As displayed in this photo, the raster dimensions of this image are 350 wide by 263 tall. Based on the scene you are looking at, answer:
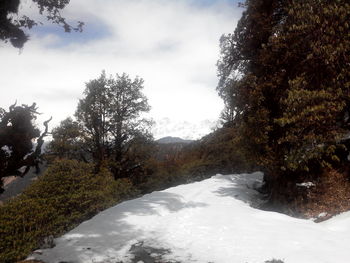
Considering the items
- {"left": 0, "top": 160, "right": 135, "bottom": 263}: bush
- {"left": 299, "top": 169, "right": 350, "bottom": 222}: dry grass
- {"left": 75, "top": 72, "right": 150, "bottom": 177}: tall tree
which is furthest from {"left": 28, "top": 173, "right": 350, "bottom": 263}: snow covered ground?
{"left": 75, "top": 72, "right": 150, "bottom": 177}: tall tree

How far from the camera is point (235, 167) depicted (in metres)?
30.8

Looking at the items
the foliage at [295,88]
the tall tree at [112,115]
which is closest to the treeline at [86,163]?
the tall tree at [112,115]

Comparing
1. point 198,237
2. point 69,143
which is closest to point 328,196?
point 198,237

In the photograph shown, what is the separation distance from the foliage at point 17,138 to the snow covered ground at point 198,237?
337cm

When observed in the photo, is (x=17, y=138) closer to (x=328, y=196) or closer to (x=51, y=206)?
(x=51, y=206)

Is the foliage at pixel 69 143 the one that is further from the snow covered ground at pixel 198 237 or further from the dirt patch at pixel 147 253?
the dirt patch at pixel 147 253

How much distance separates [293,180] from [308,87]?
4.78 metres

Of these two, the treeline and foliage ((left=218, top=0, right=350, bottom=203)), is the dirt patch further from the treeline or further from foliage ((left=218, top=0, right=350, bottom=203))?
foliage ((left=218, top=0, right=350, bottom=203))

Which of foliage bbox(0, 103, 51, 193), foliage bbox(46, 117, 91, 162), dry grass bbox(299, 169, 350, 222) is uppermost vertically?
foliage bbox(46, 117, 91, 162)

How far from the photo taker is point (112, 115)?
88.7ft

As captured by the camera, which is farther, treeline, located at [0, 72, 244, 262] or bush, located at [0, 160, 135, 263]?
bush, located at [0, 160, 135, 263]

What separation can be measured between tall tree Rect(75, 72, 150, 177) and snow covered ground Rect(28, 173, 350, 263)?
43.6 feet

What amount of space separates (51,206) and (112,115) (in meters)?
13.7

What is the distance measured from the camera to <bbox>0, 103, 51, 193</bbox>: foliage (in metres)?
7.19
